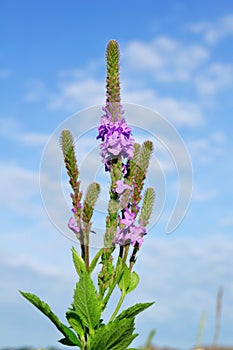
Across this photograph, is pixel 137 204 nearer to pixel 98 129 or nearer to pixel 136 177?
pixel 136 177

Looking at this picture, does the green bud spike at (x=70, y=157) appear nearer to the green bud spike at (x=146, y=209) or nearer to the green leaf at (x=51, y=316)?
the green bud spike at (x=146, y=209)

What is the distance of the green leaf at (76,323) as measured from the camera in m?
5.62

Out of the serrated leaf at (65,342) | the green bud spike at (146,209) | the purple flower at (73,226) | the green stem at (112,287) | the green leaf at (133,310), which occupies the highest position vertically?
the green bud spike at (146,209)

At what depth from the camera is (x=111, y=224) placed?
221 inches

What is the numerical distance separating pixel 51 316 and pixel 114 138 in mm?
2032

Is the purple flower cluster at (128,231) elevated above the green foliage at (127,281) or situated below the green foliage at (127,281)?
above

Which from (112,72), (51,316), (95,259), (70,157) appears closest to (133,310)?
(95,259)

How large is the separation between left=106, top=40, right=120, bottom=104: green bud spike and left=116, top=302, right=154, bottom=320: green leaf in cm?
222

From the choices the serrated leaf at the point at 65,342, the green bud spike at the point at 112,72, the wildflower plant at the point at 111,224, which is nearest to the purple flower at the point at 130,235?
the wildflower plant at the point at 111,224

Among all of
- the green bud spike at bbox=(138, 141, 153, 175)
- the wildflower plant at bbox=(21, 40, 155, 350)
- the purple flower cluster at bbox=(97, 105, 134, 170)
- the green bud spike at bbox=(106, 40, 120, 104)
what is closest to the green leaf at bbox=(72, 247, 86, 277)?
the wildflower plant at bbox=(21, 40, 155, 350)

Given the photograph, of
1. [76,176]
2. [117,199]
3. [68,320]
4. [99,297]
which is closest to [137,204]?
[117,199]

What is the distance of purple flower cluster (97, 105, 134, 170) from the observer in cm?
564

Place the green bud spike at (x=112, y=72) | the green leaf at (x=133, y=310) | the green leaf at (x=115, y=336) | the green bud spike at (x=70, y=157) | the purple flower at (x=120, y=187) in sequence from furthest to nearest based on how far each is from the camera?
the green bud spike at (x=112, y=72), the green bud spike at (x=70, y=157), the purple flower at (x=120, y=187), the green leaf at (x=133, y=310), the green leaf at (x=115, y=336)

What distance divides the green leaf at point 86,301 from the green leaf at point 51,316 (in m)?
0.27
